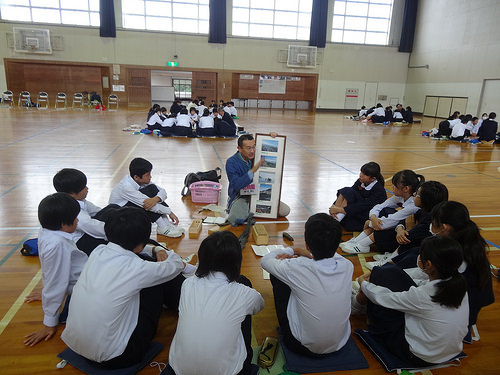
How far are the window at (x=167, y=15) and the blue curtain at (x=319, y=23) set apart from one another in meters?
7.83

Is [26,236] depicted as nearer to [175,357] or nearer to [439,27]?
[175,357]

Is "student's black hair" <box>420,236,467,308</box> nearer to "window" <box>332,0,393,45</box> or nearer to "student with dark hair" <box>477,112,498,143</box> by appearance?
"student with dark hair" <box>477,112,498,143</box>

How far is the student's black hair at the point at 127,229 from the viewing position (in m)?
2.11

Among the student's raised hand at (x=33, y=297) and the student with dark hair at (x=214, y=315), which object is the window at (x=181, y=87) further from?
the student with dark hair at (x=214, y=315)

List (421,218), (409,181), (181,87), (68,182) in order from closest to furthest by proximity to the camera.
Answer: (68,182)
(421,218)
(409,181)
(181,87)

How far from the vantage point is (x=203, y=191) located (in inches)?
222

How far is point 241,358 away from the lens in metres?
2.01

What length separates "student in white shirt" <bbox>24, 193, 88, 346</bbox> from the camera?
2412mm

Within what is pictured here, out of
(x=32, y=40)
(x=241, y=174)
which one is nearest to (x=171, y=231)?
(x=241, y=174)

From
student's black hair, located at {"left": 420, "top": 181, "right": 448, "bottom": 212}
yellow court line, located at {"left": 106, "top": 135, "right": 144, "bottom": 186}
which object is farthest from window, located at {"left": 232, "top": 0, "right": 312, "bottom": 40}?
student's black hair, located at {"left": 420, "top": 181, "right": 448, "bottom": 212}

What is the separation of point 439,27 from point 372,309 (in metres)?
27.4

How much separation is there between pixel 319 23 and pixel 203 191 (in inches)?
965

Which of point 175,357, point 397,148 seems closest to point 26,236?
point 175,357

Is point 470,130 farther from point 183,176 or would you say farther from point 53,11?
point 53,11
